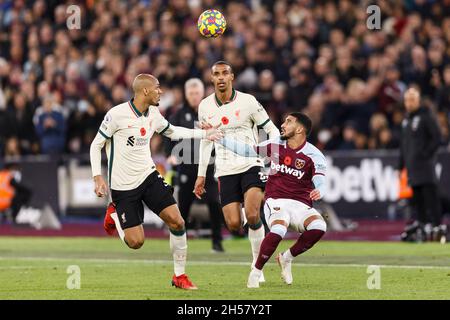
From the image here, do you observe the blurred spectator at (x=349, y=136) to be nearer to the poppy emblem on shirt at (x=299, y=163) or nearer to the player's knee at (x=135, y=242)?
the poppy emblem on shirt at (x=299, y=163)

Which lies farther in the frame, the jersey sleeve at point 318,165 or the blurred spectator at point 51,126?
the blurred spectator at point 51,126

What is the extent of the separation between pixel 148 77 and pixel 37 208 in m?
11.7

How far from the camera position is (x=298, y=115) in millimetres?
13328

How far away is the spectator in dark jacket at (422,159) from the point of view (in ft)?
64.5

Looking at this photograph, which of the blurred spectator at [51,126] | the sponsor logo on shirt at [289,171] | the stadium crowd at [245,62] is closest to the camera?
the sponsor logo on shirt at [289,171]

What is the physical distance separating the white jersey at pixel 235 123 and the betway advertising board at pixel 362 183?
8.74 meters

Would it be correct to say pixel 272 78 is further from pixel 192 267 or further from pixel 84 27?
pixel 192 267

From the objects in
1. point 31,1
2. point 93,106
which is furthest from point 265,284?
point 31,1

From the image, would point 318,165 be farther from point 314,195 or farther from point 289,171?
point 314,195

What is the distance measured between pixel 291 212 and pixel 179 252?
1312 mm

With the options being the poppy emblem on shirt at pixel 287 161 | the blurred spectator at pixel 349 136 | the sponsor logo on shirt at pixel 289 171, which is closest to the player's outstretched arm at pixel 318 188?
the sponsor logo on shirt at pixel 289 171

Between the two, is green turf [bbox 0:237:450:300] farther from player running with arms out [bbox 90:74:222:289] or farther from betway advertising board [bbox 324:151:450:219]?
betway advertising board [bbox 324:151:450:219]

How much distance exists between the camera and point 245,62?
24906mm

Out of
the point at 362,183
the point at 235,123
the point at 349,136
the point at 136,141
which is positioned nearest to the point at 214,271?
the point at 235,123
